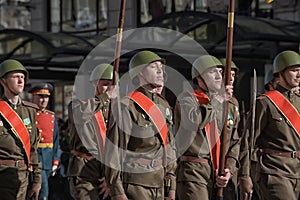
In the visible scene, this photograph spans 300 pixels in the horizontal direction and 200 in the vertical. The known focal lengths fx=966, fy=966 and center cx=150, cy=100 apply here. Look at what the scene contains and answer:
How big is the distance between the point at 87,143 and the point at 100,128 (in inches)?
8.4

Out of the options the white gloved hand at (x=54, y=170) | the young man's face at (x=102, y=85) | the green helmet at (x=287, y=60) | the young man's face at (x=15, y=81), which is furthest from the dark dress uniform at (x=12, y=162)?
the white gloved hand at (x=54, y=170)

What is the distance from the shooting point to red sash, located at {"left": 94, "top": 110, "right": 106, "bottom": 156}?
10242 mm

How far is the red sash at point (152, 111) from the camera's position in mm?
8398

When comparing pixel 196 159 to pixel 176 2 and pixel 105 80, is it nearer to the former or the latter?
pixel 105 80

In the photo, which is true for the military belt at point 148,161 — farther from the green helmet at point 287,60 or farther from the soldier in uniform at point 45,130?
the soldier in uniform at point 45,130

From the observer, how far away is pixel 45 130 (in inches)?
580

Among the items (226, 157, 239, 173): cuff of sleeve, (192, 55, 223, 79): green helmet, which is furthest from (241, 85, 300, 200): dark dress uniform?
(192, 55, 223, 79): green helmet

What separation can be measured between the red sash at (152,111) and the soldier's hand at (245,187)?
942 millimetres

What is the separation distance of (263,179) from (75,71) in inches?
567

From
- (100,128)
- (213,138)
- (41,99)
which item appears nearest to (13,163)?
(100,128)

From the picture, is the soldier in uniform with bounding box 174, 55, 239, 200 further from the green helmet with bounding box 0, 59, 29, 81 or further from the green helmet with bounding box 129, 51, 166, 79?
the green helmet with bounding box 0, 59, 29, 81

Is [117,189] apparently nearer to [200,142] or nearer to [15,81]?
[200,142]

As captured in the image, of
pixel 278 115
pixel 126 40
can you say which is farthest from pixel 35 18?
pixel 278 115

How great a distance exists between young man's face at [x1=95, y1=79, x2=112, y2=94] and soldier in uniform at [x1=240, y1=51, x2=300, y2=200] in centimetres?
209
